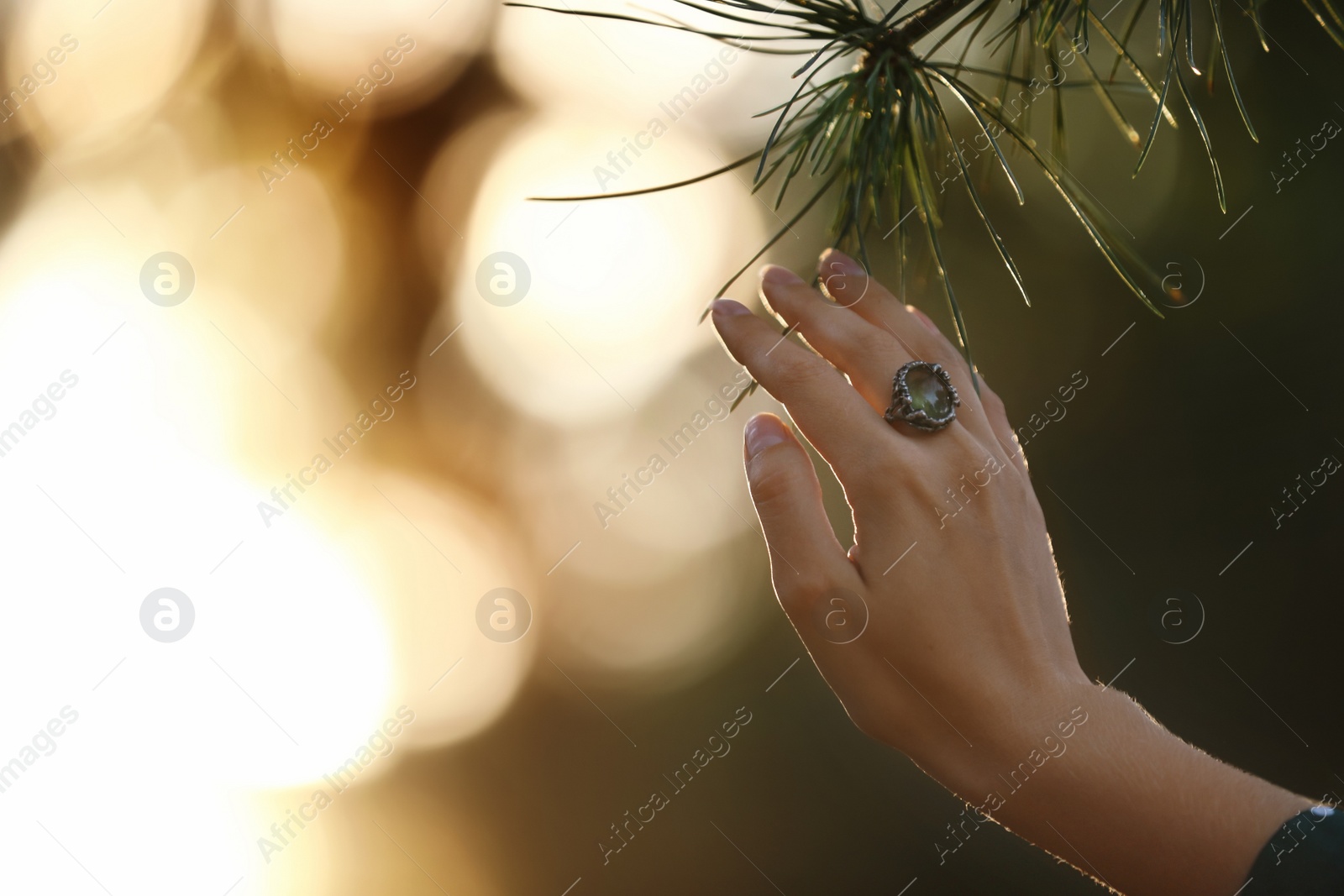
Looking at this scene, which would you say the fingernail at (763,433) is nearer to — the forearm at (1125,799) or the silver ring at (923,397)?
the silver ring at (923,397)

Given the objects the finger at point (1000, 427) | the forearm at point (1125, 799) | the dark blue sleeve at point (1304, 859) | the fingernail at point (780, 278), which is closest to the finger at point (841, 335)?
the fingernail at point (780, 278)

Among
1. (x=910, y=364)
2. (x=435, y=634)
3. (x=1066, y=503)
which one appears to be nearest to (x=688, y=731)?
(x=435, y=634)

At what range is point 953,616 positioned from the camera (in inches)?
27.9

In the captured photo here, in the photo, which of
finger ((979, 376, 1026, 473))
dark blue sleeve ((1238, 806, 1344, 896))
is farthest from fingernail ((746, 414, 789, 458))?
dark blue sleeve ((1238, 806, 1344, 896))

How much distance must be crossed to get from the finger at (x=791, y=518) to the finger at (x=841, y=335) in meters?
0.09

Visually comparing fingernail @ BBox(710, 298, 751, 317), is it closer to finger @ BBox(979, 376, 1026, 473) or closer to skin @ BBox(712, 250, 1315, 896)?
skin @ BBox(712, 250, 1315, 896)

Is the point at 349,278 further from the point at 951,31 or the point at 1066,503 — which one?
the point at 951,31

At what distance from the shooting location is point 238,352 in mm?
2480

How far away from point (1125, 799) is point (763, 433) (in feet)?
1.41

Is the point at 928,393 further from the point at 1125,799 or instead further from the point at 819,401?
the point at 1125,799

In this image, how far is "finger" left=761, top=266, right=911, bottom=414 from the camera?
79cm

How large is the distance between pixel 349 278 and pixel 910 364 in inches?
108

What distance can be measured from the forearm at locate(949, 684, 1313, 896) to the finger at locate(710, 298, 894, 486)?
0.84 ft

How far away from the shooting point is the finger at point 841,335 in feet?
2.58
